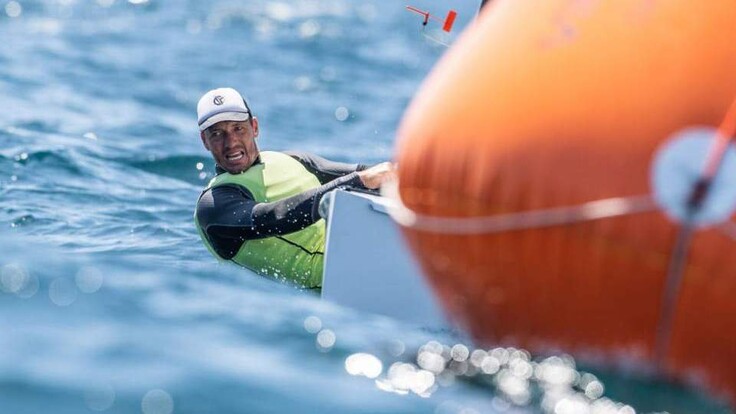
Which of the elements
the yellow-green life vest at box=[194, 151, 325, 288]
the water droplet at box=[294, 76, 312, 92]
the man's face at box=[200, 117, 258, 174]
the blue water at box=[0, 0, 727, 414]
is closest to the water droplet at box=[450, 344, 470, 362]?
the blue water at box=[0, 0, 727, 414]

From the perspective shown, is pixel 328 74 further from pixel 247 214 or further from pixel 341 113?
pixel 247 214

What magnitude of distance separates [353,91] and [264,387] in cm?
662

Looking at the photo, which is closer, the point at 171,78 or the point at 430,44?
the point at 171,78

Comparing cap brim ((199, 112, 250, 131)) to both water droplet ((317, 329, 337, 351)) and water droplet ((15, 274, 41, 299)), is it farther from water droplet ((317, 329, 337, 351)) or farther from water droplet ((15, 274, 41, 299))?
water droplet ((317, 329, 337, 351))

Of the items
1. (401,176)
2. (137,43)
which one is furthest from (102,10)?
(401,176)

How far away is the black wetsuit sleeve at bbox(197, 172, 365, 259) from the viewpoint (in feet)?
14.3

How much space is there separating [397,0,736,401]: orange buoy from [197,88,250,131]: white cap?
65.8 inches

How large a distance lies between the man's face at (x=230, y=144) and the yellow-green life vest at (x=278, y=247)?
0.06m

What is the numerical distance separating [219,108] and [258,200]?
1.28ft

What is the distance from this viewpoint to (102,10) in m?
12.1

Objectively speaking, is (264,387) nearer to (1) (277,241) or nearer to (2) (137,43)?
(1) (277,241)

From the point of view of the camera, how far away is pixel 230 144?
4832 millimetres

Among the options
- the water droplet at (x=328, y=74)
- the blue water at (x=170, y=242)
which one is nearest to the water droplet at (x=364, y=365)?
the blue water at (x=170, y=242)

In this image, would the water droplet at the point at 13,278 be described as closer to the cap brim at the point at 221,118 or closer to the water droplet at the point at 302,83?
the cap brim at the point at 221,118
